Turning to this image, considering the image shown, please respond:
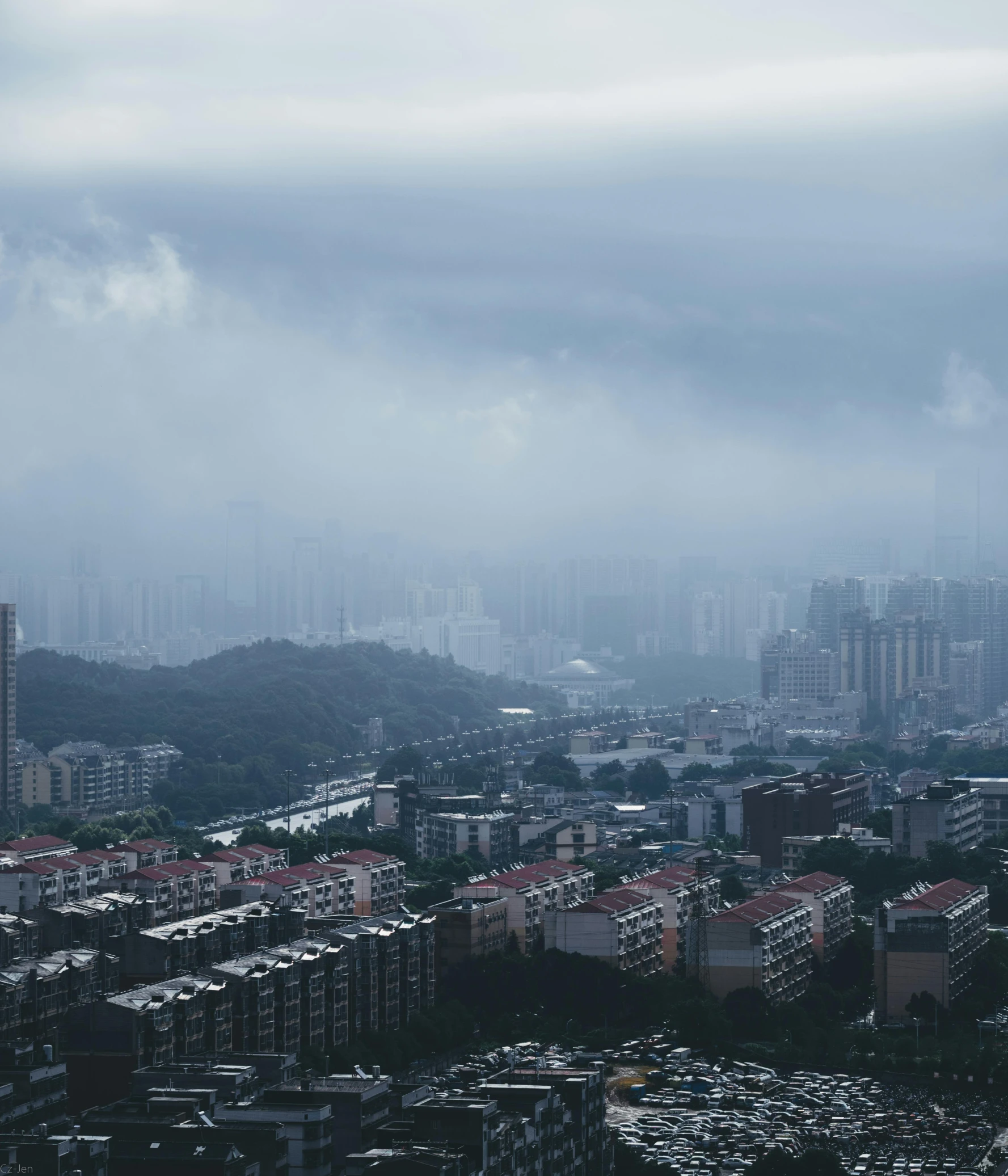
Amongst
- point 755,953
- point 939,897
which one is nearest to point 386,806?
point 939,897

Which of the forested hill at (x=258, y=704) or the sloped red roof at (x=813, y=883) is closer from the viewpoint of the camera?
the sloped red roof at (x=813, y=883)

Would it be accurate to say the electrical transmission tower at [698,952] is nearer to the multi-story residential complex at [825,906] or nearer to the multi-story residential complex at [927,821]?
the multi-story residential complex at [825,906]

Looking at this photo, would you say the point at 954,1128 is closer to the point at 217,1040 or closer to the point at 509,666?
the point at 217,1040

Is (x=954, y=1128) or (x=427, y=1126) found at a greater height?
(x=427, y=1126)

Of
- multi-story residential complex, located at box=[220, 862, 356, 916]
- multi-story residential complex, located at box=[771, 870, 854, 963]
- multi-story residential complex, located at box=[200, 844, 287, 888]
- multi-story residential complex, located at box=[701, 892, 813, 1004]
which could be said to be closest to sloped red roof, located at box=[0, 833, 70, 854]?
multi-story residential complex, located at box=[200, 844, 287, 888]

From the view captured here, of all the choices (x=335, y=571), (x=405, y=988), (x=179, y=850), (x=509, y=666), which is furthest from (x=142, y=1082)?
(x=335, y=571)


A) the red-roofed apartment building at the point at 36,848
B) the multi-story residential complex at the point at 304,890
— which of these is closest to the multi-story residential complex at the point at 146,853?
the red-roofed apartment building at the point at 36,848

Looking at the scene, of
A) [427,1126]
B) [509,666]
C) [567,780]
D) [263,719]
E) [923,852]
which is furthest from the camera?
[509,666]
